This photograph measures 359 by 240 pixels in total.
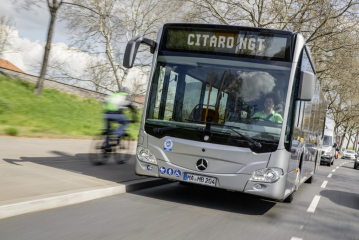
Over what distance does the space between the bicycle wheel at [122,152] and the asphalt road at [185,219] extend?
1.86 meters

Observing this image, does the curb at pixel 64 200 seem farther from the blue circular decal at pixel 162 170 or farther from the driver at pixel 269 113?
the driver at pixel 269 113

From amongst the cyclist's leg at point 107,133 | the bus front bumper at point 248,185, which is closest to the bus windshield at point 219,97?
the bus front bumper at point 248,185

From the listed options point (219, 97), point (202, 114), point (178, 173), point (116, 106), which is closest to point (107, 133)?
point (116, 106)

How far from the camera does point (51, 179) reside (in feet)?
21.8

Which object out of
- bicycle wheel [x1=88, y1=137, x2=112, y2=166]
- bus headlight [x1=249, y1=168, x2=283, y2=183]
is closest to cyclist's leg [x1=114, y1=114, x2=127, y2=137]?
bicycle wheel [x1=88, y1=137, x2=112, y2=166]

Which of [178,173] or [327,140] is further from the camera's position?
[327,140]

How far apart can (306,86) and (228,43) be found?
145 cm

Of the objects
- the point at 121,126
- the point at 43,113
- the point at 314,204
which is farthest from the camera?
the point at 43,113

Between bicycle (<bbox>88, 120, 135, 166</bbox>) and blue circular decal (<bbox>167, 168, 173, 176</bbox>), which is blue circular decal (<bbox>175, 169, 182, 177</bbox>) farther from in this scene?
bicycle (<bbox>88, 120, 135, 166</bbox>)

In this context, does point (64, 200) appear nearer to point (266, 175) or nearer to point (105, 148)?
point (266, 175)

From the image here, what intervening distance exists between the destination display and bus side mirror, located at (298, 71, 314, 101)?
0.40 meters

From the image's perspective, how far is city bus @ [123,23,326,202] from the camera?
613 centimetres

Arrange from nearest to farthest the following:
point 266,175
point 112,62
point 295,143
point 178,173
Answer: point 266,175
point 178,173
point 295,143
point 112,62

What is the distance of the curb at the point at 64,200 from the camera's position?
185 inches
